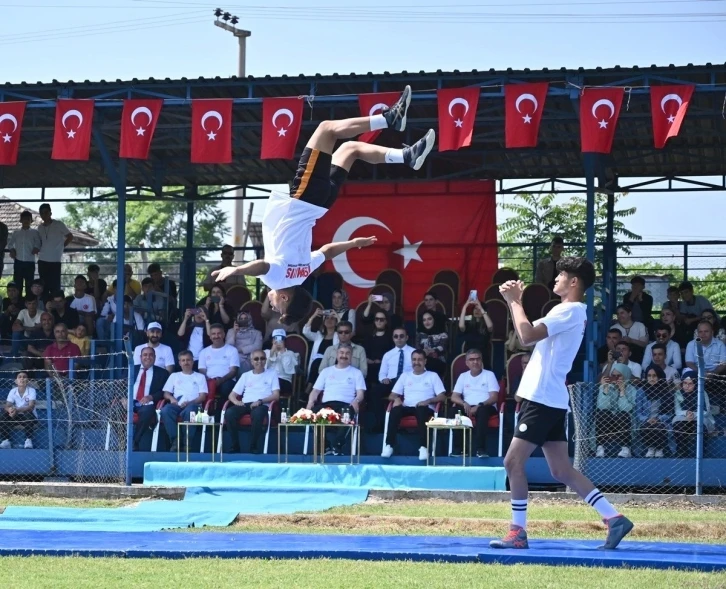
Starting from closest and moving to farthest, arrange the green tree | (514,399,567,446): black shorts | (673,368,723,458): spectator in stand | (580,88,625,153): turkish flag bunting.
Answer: (514,399,567,446): black shorts → (673,368,723,458): spectator in stand → (580,88,625,153): turkish flag bunting → the green tree

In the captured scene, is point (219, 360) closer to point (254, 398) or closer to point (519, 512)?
point (254, 398)

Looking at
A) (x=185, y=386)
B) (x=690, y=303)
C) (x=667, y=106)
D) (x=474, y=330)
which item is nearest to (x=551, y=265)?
(x=690, y=303)

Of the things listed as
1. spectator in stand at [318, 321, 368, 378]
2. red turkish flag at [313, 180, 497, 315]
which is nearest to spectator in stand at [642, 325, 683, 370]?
spectator in stand at [318, 321, 368, 378]

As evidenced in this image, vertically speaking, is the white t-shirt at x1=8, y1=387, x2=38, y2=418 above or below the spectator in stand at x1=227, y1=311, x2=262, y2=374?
below

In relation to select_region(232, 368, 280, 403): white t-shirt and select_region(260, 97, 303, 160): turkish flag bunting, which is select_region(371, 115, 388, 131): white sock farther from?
select_region(232, 368, 280, 403): white t-shirt

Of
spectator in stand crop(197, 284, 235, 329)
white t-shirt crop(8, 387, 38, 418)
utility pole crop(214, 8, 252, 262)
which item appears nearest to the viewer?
white t-shirt crop(8, 387, 38, 418)

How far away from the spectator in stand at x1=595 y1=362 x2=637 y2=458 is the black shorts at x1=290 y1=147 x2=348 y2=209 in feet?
17.7

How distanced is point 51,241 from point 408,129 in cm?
630

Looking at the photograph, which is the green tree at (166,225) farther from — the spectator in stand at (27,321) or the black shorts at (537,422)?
the black shorts at (537,422)

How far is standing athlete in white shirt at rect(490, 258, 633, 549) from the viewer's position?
847 centimetres

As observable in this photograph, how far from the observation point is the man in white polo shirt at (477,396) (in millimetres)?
14438

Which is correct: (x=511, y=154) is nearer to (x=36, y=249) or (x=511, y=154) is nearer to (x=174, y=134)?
(x=174, y=134)

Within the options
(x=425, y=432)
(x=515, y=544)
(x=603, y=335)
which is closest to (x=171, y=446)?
(x=425, y=432)

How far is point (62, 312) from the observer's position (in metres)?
17.6
